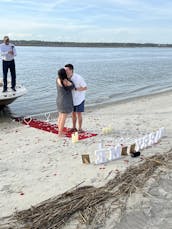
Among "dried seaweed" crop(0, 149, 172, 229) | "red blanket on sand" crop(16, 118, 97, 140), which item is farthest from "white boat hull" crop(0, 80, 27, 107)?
"dried seaweed" crop(0, 149, 172, 229)

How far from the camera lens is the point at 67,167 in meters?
5.98

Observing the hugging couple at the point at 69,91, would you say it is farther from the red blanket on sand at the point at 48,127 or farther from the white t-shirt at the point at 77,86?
the red blanket on sand at the point at 48,127

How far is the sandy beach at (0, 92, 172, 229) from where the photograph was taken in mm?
4500

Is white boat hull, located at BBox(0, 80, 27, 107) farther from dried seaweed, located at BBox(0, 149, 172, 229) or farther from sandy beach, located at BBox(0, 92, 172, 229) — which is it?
dried seaweed, located at BBox(0, 149, 172, 229)

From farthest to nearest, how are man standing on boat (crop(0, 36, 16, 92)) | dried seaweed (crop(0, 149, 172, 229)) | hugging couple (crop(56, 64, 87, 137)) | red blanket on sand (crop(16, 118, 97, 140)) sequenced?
man standing on boat (crop(0, 36, 16, 92)) < red blanket on sand (crop(16, 118, 97, 140)) < hugging couple (crop(56, 64, 87, 137)) < dried seaweed (crop(0, 149, 172, 229))

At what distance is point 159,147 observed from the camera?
696 cm

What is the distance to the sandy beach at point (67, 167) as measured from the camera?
450 cm

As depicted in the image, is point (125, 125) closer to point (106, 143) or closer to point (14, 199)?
point (106, 143)

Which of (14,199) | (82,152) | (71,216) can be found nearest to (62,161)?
(82,152)

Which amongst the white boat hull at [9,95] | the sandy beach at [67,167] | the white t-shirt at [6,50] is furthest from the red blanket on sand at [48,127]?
the white t-shirt at [6,50]

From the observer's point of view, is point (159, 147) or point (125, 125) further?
point (125, 125)

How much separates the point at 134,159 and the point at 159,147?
93cm

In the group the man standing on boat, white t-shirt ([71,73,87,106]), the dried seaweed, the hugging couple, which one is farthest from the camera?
the man standing on boat

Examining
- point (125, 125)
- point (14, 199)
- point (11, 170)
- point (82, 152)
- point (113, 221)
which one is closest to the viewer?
point (113, 221)
